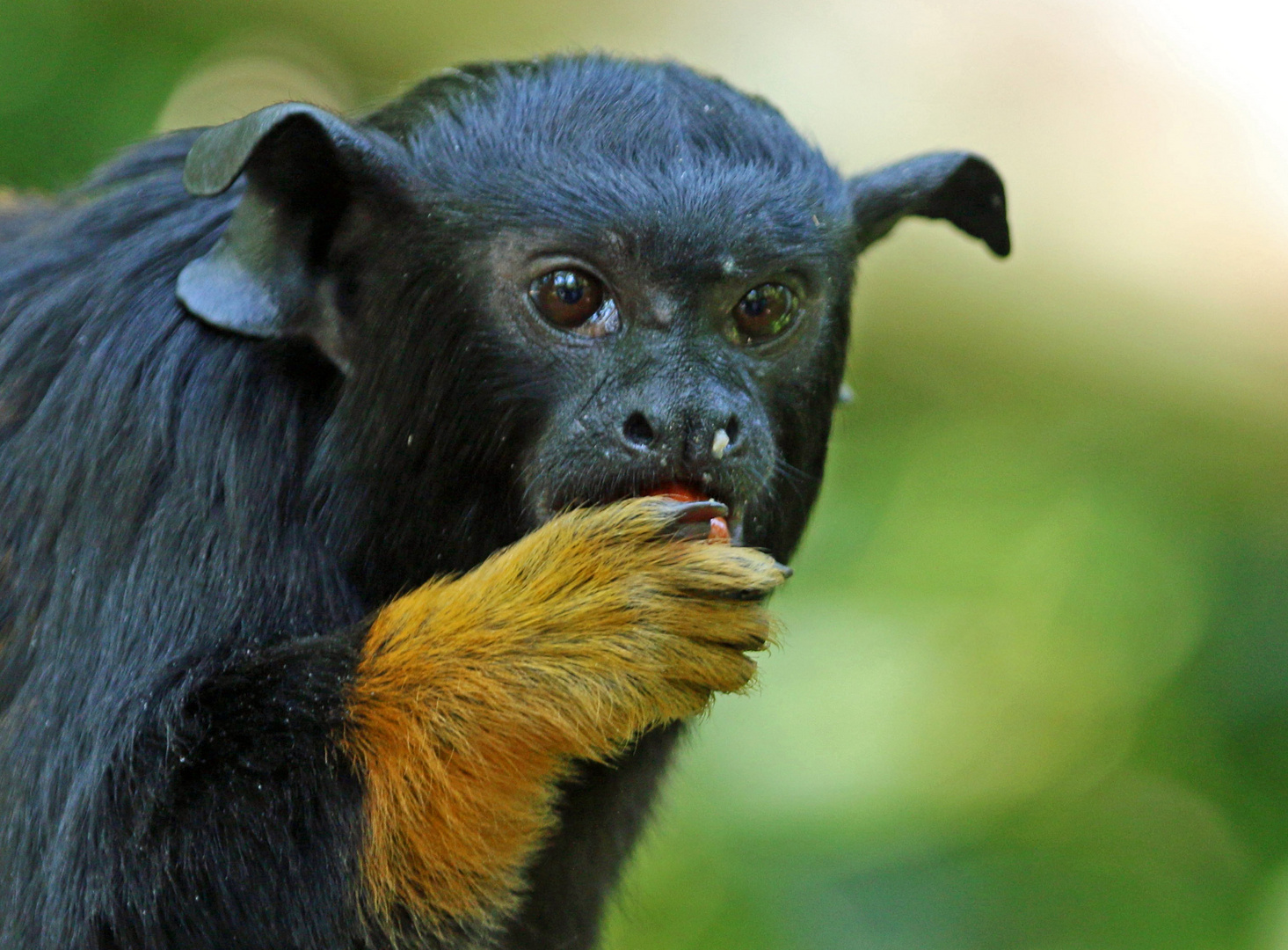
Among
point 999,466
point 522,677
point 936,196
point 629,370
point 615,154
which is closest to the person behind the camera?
point 522,677

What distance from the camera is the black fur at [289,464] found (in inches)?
113

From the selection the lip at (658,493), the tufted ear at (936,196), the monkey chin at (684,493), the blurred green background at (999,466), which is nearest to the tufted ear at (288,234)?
the lip at (658,493)

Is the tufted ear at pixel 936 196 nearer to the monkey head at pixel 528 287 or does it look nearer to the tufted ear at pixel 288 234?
the monkey head at pixel 528 287

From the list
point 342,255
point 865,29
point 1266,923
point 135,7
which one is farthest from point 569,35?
point 1266,923

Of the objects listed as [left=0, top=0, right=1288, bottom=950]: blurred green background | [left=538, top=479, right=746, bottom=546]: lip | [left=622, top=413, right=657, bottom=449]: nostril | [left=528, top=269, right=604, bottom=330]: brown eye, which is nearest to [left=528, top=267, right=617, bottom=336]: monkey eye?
[left=528, top=269, right=604, bottom=330]: brown eye

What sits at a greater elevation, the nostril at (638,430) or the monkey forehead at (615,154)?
Answer: the monkey forehead at (615,154)

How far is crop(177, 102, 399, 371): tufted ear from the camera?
10.0 ft

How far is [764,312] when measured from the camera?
10.6ft

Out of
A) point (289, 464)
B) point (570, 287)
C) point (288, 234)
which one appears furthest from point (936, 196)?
point (289, 464)

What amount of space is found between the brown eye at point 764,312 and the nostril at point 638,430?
0.38 m

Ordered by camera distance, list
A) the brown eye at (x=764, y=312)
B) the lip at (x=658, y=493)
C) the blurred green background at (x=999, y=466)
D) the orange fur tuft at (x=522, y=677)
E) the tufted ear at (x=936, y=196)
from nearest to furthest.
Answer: the orange fur tuft at (x=522, y=677) < the lip at (x=658, y=493) < the brown eye at (x=764, y=312) < the tufted ear at (x=936, y=196) < the blurred green background at (x=999, y=466)

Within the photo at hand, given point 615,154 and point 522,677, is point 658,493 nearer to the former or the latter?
point 522,677

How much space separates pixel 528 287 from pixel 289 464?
2.00ft

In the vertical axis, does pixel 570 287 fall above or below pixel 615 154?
below
